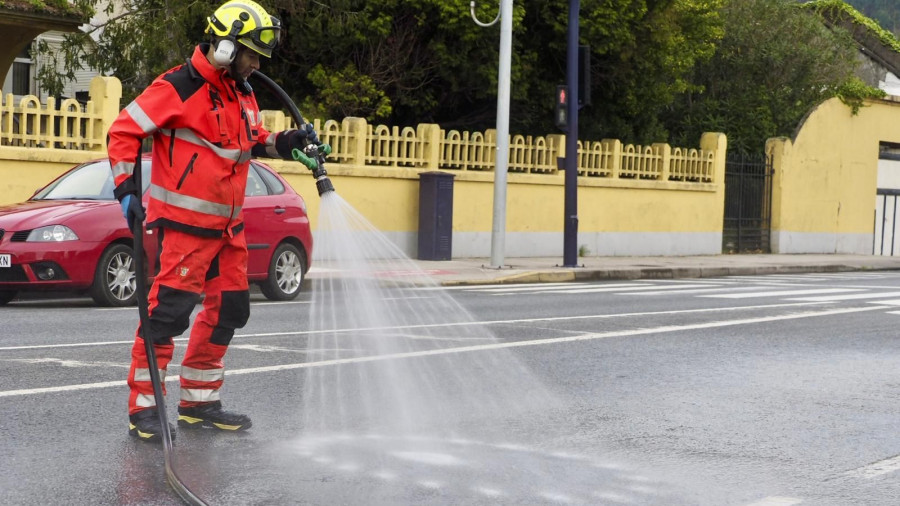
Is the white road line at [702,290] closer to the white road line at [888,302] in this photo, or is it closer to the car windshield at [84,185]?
the white road line at [888,302]

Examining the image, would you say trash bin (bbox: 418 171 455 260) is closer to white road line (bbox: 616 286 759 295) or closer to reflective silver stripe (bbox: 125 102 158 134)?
white road line (bbox: 616 286 759 295)

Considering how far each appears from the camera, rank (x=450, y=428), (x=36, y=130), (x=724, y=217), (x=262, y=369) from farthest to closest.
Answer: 1. (x=724, y=217)
2. (x=36, y=130)
3. (x=262, y=369)
4. (x=450, y=428)

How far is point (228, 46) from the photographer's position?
225 inches

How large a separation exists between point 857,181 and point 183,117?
28.3 meters

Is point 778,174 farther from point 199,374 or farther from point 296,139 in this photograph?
point 199,374

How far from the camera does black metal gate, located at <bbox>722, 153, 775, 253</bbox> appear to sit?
92.8ft

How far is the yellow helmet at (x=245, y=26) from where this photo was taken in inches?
226

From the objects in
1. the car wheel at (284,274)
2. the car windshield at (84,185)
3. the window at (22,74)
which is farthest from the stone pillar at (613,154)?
the window at (22,74)

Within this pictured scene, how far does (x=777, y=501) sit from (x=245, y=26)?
3.08 meters

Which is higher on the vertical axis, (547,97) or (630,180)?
(547,97)

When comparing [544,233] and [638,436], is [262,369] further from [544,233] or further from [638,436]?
[544,233]

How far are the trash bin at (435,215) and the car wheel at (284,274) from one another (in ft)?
22.7

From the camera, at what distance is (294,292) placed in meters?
13.9

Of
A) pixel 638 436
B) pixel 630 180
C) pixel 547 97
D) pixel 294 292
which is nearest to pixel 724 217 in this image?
pixel 630 180
